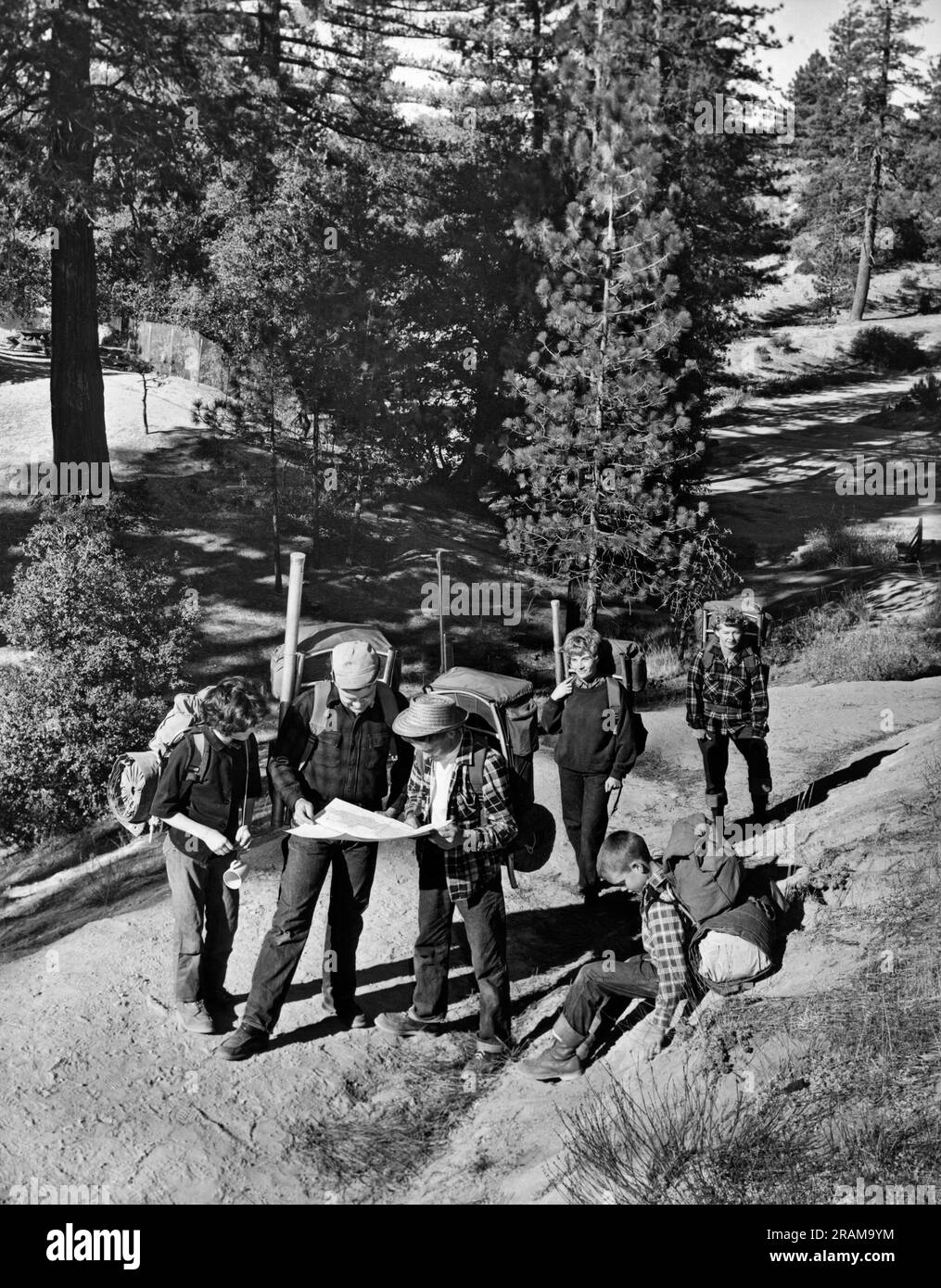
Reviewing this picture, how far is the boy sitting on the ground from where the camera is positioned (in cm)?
536

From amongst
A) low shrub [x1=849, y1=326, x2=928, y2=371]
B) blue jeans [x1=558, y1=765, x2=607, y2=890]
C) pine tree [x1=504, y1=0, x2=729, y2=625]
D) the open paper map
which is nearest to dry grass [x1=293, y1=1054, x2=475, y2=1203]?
the open paper map

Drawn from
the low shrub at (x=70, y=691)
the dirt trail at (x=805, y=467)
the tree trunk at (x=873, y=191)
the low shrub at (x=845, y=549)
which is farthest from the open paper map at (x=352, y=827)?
the tree trunk at (x=873, y=191)

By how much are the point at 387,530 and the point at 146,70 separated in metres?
8.72

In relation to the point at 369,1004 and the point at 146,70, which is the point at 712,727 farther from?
the point at 146,70

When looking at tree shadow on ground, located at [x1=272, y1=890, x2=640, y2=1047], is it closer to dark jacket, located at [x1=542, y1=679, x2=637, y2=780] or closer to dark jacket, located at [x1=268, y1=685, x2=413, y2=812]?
dark jacket, located at [x1=542, y1=679, x2=637, y2=780]

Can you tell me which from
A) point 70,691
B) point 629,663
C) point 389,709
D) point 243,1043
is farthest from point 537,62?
Answer: point 243,1043

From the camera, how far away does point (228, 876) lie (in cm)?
587

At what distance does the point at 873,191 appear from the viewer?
46.6 m

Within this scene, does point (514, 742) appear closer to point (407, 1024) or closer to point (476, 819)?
point (476, 819)

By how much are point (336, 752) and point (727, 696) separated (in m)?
3.27

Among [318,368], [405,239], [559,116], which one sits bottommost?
[318,368]

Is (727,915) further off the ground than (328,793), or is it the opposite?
(328,793)

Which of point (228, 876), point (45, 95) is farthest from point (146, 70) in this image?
point (228, 876)
